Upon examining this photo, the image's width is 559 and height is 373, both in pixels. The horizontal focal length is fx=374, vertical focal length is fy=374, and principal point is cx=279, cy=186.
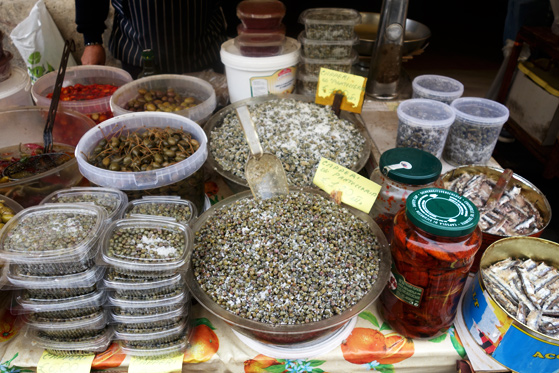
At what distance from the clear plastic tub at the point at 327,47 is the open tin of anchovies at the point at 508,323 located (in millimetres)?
1017

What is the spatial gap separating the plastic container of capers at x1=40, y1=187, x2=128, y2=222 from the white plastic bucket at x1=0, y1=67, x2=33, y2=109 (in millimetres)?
768

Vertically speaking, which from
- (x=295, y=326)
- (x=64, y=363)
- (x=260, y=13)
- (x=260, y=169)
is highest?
(x=260, y=13)

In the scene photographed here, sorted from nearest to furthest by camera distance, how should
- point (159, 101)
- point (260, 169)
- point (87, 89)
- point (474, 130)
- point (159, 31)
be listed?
point (260, 169), point (474, 130), point (159, 101), point (87, 89), point (159, 31)

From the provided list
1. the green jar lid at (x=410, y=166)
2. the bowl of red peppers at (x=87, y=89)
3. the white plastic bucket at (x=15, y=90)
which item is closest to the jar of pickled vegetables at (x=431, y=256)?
the green jar lid at (x=410, y=166)

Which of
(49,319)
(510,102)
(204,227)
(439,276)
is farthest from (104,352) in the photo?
(510,102)

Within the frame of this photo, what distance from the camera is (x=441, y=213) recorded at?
786mm

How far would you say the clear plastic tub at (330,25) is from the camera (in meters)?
1.56

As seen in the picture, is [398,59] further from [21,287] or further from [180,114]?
[21,287]

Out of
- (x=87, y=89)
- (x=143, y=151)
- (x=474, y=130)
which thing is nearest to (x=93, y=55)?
(x=87, y=89)

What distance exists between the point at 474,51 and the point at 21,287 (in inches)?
Result: 207

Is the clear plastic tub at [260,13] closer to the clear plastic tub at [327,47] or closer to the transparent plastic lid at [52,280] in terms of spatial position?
the clear plastic tub at [327,47]

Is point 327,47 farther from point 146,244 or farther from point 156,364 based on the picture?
point 156,364

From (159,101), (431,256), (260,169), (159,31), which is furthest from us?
(159,31)

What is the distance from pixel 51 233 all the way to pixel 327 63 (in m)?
1.24
